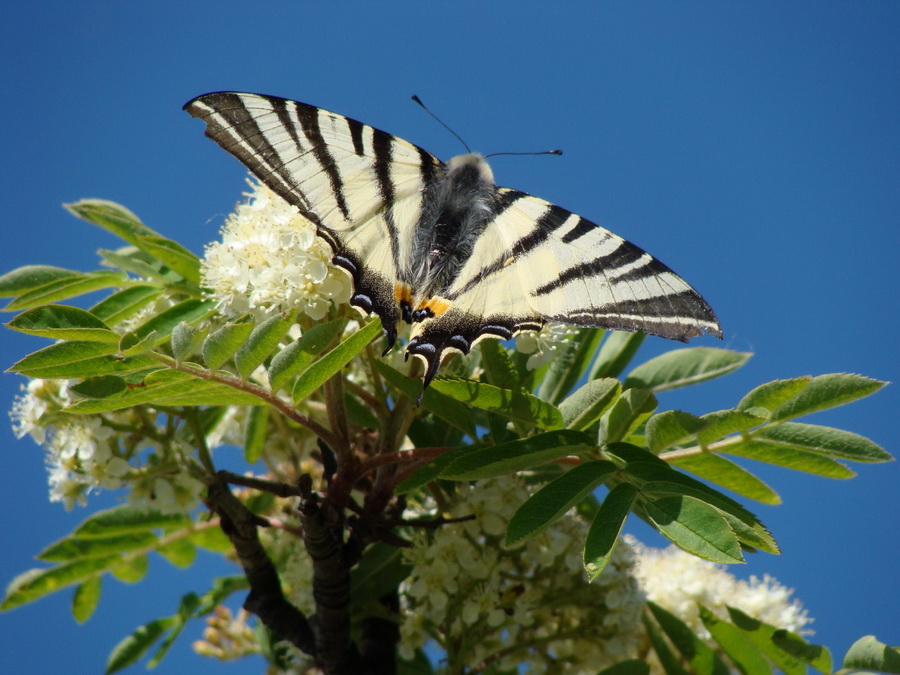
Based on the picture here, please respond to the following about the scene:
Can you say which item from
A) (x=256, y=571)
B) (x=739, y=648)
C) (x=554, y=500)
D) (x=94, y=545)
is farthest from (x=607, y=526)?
(x=94, y=545)

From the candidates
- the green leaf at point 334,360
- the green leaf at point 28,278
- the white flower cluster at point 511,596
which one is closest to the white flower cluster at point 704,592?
the white flower cluster at point 511,596

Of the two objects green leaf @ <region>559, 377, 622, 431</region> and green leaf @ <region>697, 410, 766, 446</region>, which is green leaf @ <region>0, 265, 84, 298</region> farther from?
green leaf @ <region>697, 410, 766, 446</region>

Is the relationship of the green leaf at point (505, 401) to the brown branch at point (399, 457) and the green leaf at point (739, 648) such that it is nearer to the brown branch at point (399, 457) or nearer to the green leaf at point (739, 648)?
the brown branch at point (399, 457)

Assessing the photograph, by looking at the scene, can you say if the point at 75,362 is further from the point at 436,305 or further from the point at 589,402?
the point at 589,402

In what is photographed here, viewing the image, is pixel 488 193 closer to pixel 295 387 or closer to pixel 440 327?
pixel 440 327

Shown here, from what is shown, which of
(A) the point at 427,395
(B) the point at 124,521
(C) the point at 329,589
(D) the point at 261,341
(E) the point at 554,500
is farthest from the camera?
(B) the point at 124,521

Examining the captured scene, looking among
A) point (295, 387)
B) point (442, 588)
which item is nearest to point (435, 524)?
point (442, 588)

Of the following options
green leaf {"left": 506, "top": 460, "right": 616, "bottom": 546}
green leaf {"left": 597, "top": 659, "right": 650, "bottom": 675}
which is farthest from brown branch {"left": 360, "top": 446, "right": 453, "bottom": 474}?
green leaf {"left": 597, "top": 659, "right": 650, "bottom": 675}
